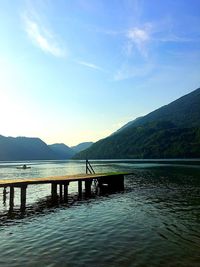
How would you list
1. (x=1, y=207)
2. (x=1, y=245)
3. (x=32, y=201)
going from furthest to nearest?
1. (x=32, y=201)
2. (x=1, y=207)
3. (x=1, y=245)

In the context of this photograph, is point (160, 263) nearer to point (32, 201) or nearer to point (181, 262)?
point (181, 262)

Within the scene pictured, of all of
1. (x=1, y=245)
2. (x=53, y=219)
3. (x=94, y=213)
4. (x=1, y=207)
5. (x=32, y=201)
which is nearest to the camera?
(x=1, y=245)

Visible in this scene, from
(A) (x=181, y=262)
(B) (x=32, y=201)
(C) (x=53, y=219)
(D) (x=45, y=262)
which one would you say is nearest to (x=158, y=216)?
(C) (x=53, y=219)

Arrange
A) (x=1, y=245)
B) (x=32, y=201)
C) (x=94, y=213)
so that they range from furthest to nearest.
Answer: (x=32, y=201), (x=94, y=213), (x=1, y=245)

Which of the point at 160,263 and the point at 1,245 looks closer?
the point at 160,263

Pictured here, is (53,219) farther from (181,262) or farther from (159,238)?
(181,262)

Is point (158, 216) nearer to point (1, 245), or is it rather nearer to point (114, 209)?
point (114, 209)

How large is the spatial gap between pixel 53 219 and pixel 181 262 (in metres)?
14.7

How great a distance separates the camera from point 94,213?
31.1 metres

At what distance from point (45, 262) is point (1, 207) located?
22315 mm

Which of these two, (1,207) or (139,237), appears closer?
(139,237)

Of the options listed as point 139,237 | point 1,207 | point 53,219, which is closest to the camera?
point 139,237

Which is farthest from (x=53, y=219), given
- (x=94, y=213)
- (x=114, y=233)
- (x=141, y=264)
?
(x=141, y=264)

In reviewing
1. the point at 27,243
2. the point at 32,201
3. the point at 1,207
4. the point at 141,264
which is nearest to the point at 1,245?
the point at 27,243
